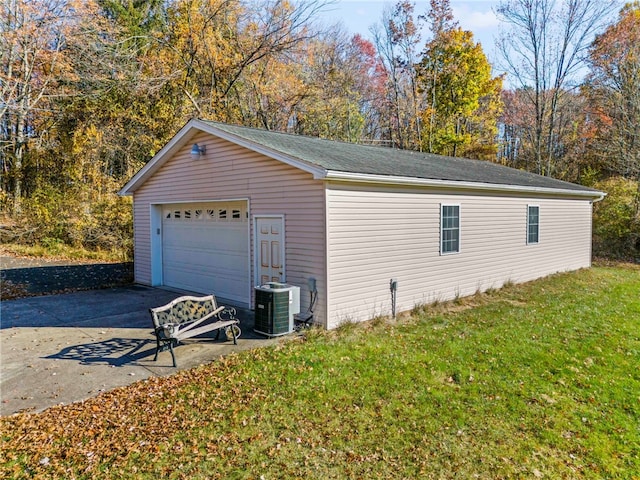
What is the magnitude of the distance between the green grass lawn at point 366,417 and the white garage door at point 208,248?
3323 mm

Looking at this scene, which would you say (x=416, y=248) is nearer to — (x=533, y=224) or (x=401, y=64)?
(x=533, y=224)

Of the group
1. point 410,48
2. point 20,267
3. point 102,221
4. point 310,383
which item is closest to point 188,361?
point 310,383

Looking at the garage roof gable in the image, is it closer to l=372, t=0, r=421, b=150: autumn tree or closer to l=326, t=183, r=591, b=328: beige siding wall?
l=326, t=183, r=591, b=328: beige siding wall

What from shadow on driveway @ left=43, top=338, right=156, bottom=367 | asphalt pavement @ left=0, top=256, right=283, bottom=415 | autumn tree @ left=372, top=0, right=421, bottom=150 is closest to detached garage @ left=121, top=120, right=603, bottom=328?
asphalt pavement @ left=0, top=256, right=283, bottom=415

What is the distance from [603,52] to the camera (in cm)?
2133

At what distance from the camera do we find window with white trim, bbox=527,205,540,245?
12555mm

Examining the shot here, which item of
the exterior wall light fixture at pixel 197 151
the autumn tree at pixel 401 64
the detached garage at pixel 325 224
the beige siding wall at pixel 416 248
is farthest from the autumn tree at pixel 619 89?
the exterior wall light fixture at pixel 197 151

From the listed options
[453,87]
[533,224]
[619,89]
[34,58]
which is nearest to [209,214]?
[533,224]

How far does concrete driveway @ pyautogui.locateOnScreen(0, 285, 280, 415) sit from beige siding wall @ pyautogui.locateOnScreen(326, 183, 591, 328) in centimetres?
204

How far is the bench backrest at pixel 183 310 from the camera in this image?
6.08m

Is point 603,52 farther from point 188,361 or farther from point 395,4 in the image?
point 188,361

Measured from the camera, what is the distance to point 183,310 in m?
6.54

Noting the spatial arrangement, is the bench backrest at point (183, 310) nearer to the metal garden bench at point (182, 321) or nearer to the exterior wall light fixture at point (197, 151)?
the metal garden bench at point (182, 321)

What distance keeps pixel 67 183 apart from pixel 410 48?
66.5 feet
